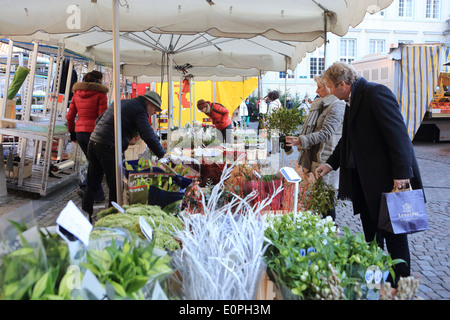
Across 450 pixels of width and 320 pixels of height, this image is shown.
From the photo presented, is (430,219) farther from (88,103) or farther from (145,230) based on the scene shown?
(145,230)

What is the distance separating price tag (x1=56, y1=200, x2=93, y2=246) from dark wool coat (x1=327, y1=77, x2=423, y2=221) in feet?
6.91

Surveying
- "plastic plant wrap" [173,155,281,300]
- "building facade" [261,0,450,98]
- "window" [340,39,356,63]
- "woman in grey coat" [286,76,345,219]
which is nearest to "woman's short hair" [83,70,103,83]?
"woman in grey coat" [286,76,345,219]

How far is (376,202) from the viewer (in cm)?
298

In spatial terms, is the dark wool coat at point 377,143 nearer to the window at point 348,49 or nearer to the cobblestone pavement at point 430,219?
the cobblestone pavement at point 430,219

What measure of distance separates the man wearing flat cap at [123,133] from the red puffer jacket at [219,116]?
3.38 m

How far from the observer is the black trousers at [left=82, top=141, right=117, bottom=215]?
4531mm

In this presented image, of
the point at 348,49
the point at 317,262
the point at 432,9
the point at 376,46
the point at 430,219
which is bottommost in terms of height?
the point at 430,219

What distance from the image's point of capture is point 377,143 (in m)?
2.94

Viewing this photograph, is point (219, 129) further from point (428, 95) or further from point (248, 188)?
point (428, 95)

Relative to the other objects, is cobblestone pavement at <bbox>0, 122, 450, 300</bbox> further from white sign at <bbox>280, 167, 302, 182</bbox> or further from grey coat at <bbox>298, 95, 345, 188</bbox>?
white sign at <bbox>280, 167, 302, 182</bbox>

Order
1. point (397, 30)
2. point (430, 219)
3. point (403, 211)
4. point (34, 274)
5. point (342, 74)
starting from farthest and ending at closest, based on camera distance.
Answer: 1. point (397, 30)
2. point (430, 219)
3. point (342, 74)
4. point (403, 211)
5. point (34, 274)

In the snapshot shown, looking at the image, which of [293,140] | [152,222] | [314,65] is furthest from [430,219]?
[314,65]

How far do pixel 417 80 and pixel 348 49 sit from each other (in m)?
28.3
